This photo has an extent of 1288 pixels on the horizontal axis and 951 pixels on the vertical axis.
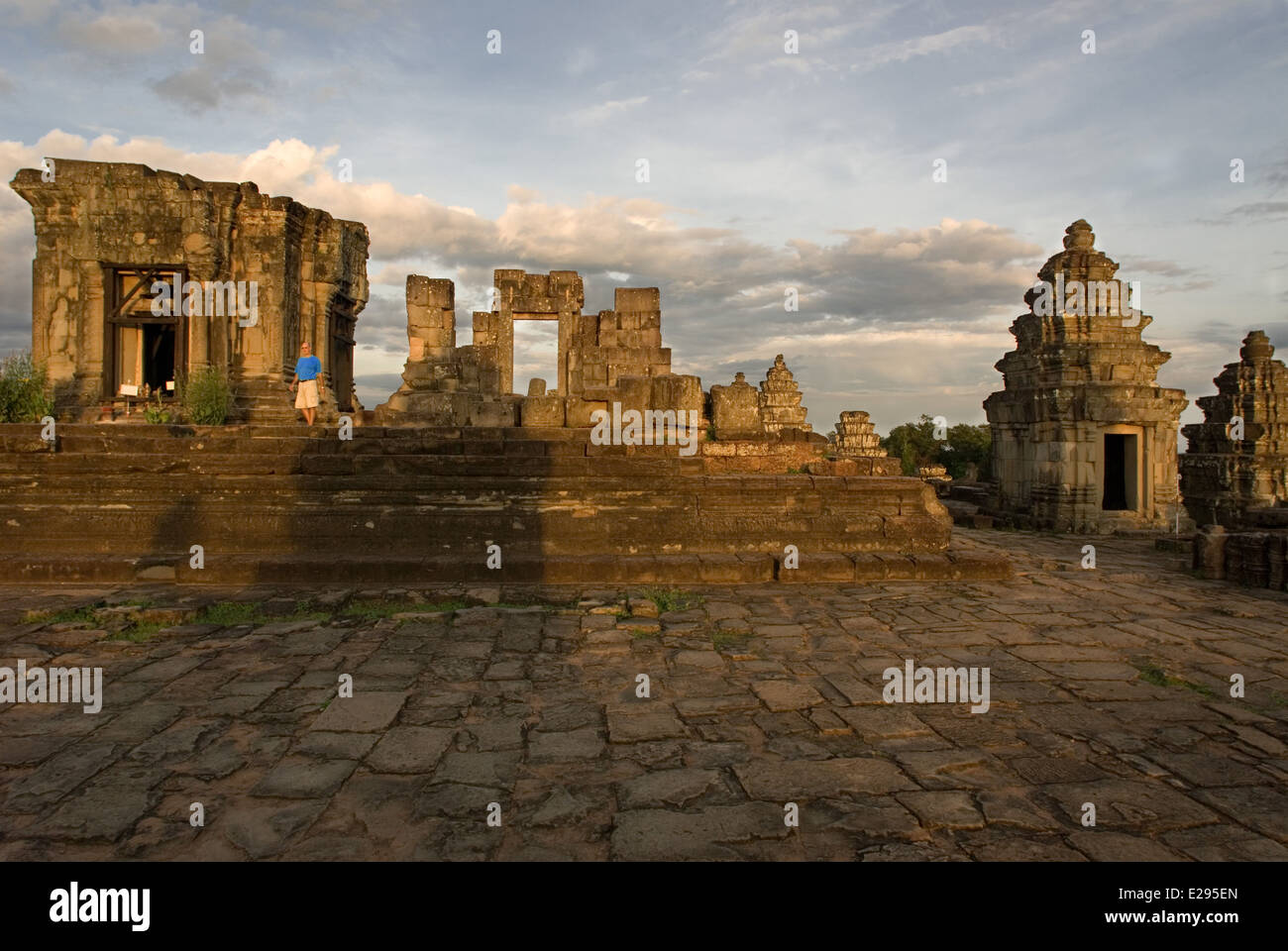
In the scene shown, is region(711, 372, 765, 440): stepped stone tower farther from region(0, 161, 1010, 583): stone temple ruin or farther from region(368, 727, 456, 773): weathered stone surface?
region(368, 727, 456, 773): weathered stone surface

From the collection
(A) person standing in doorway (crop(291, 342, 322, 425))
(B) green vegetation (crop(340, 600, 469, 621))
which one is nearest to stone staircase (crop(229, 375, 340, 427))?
(A) person standing in doorway (crop(291, 342, 322, 425))

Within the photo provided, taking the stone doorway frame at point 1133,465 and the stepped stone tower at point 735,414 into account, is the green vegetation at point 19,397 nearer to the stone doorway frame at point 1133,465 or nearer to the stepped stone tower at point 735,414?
the stepped stone tower at point 735,414

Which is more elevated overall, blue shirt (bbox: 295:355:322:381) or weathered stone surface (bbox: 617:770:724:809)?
blue shirt (bbox: 295:355:322:381)

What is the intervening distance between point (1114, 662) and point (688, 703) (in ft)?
10.3

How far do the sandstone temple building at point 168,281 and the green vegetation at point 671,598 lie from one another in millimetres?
8385

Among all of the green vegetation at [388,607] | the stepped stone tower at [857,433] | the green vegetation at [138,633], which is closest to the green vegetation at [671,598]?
the green vegetation at [388,607]

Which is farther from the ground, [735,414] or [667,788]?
[735,414]

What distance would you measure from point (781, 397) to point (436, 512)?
19.3m

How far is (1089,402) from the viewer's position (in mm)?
12852

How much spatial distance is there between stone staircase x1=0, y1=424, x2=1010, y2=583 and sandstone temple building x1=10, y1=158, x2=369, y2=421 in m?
4.68

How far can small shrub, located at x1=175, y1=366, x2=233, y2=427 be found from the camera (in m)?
11.3

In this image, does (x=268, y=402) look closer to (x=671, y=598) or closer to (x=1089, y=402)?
(x=671, y=598)

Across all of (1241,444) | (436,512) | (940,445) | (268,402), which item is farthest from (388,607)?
(940,445)

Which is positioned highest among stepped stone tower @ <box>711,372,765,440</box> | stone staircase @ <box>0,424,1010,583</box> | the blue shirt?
the blue shirt
